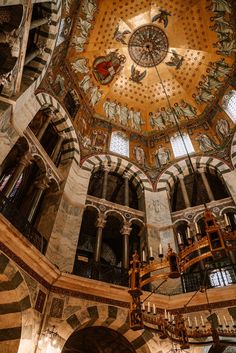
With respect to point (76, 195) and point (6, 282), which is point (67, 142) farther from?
point (6, 282)

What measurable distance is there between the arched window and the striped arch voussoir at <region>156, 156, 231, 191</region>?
7.91 ft

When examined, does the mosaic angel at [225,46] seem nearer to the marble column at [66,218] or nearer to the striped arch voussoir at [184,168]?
the striped arch voussoir at [184,168]

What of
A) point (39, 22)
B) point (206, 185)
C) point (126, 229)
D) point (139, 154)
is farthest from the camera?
point (139, 154)

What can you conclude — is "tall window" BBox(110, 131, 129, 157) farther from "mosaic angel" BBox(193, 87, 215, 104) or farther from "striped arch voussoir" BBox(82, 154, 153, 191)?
"mosaic angel" BBox(193, 87, 215, 104)

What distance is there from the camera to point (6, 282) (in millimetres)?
6777

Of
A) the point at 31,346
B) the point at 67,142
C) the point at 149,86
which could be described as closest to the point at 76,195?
the point at 67,142

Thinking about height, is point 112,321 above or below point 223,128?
below

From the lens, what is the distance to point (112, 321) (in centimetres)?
795

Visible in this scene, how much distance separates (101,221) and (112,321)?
158 inches

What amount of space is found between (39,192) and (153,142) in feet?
28.1

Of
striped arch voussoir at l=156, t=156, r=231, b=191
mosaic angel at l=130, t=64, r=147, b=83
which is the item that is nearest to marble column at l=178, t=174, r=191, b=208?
striped arch voussoir at l=156, t=156, r=231, b=191

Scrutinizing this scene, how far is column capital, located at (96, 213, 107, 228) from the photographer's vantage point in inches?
433

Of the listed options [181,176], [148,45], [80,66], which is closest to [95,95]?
[80,66]

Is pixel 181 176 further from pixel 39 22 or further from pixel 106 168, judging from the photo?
pixel 39 22
